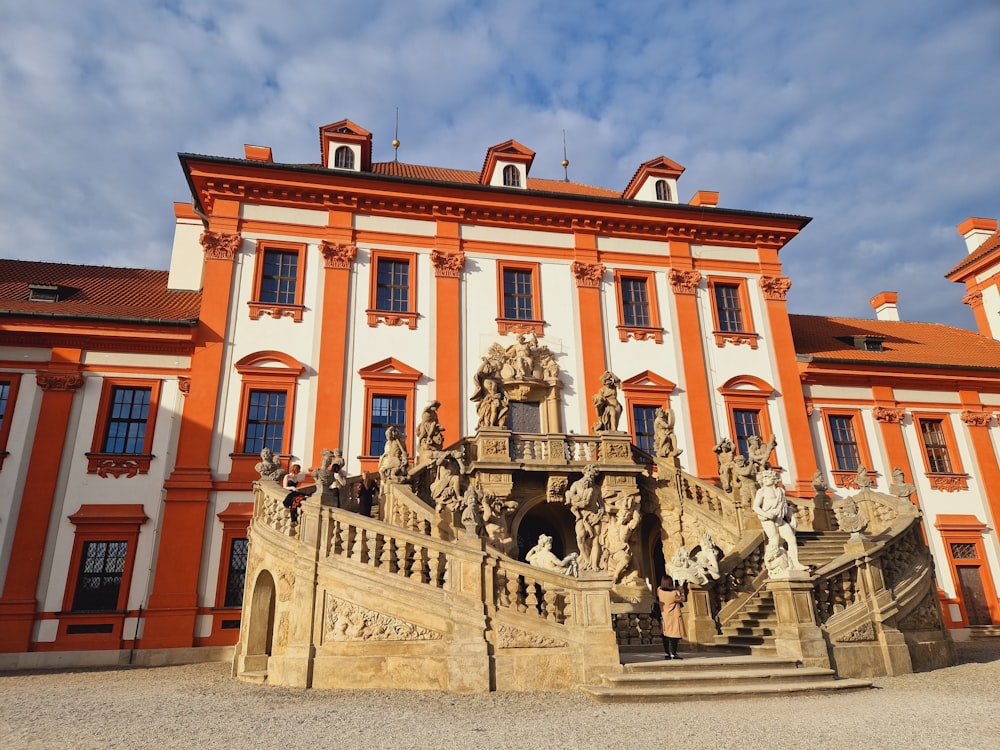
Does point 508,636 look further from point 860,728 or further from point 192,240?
point 192,240

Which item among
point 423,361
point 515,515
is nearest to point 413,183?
point 423,361

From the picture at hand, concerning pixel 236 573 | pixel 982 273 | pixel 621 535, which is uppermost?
pixel 982 273

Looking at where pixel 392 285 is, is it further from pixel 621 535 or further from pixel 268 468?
pixel 621 535

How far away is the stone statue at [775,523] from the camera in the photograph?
424 inches

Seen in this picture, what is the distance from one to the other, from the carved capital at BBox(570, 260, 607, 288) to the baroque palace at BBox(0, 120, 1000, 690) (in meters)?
0.07

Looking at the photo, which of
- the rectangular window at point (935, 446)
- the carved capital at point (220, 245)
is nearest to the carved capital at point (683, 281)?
the rectangular window at point (935, 446)

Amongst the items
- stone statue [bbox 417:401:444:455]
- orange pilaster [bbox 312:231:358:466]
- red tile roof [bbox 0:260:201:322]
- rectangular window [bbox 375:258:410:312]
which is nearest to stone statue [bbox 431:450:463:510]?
stone statue [bbox 417:401:444:455]

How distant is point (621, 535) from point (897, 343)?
16539 mm

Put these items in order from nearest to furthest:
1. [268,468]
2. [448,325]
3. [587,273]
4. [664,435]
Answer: [268,468] → [664,435] → [448,325] → [587,273]

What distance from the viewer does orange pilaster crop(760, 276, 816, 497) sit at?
19.3 metres

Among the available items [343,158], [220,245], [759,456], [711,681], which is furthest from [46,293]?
[759,456]

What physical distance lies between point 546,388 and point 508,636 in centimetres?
1029

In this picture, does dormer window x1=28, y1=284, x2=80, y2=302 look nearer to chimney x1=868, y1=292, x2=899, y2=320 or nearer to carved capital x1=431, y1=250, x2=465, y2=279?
carved capital x1=431, y1=250, x2=465, y2=279

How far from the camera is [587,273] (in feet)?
66.7
